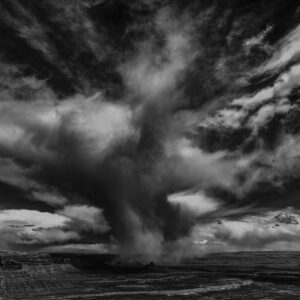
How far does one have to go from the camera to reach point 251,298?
88.1m

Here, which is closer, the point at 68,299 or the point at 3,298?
the point at 68,299

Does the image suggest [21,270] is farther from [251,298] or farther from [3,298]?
[251,298]

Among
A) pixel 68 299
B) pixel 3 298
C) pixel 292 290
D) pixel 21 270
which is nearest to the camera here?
pixel 68 299

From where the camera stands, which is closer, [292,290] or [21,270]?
[292,290]

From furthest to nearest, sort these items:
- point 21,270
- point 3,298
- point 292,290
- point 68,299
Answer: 1. point 21,270
2. point 292,290
3. point 3,298
4. point 68,299

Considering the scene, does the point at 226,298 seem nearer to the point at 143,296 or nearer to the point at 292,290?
the point at 143,296

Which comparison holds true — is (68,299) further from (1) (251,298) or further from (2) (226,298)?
(1) (251,298)

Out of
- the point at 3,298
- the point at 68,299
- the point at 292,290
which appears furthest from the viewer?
the point at 292,290

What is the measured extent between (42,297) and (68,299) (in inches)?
457

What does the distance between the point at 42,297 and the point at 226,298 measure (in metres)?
53.5

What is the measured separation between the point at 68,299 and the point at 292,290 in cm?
7236

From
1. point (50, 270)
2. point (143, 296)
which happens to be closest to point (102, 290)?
point (143, 296)

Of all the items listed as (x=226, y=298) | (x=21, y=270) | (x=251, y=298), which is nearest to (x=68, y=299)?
(x=226, y=298)

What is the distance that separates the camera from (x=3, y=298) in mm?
91312
